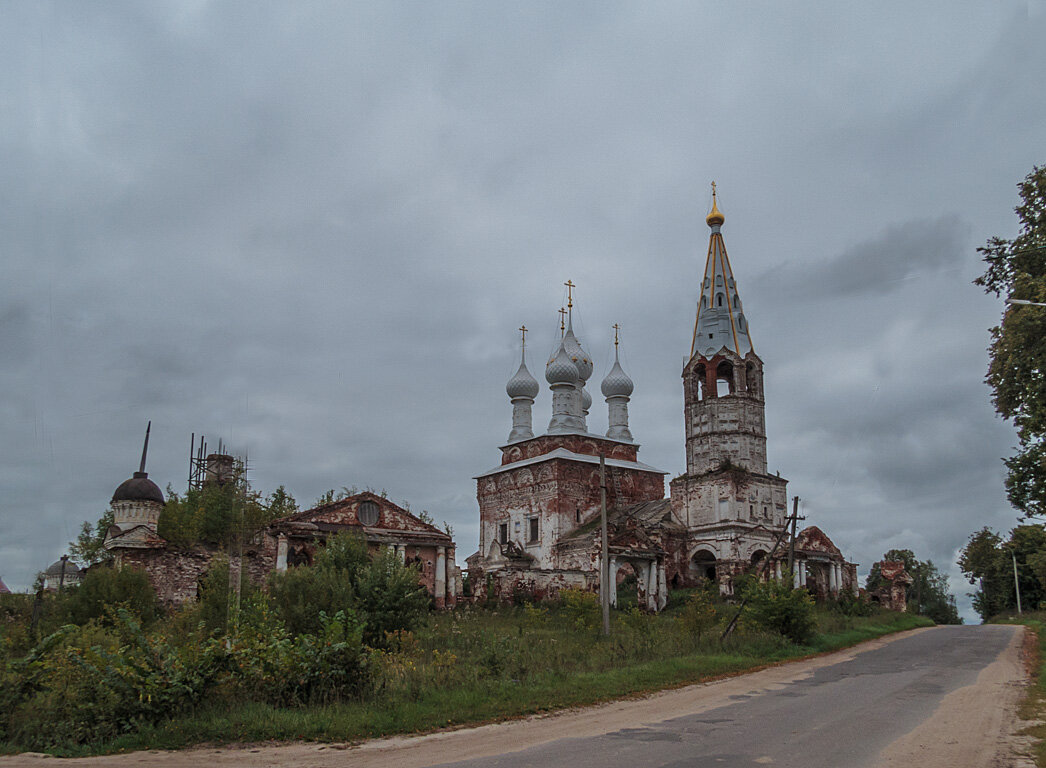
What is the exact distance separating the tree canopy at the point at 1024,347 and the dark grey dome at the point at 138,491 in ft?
102

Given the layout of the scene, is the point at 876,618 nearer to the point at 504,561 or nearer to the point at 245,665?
the point at 504,561

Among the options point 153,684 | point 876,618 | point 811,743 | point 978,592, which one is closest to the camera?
point 811,743

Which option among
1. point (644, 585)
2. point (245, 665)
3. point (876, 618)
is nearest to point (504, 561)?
point (644, 585)

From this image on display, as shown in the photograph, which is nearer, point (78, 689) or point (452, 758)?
point (452, 758)

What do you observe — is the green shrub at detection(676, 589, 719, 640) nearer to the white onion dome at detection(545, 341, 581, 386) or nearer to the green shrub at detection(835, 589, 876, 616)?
the green shrub at detection(835, 589, 876, 616)

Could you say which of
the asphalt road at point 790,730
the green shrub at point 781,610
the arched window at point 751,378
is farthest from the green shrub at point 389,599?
the arched window at point 751,378

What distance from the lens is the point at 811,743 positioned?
34.3ft

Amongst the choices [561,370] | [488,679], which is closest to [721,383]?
[561,370]

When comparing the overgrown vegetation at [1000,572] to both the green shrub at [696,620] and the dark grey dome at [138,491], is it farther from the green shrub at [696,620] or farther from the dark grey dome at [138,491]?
the dark grey dome at [138,491]

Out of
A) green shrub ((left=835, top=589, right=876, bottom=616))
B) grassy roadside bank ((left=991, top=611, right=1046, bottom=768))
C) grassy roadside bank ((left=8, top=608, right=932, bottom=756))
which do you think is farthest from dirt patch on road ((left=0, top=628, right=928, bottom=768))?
green shrub ((left=835, top=589, right=876, bottom=616))

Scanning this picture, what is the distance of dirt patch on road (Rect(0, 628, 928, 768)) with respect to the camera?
9805mm

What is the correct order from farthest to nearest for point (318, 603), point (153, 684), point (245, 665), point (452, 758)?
point (318, 603) → point (245, 665) → point (153, 684) → point (452, 758)

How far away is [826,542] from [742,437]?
7287mm

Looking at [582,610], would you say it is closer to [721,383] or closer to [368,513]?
[368,513]
